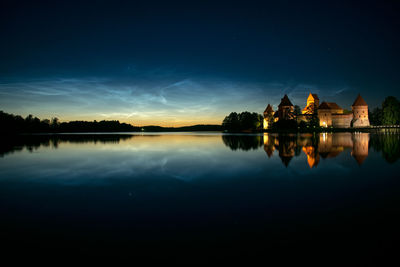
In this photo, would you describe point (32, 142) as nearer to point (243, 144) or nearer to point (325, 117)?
point (243, 144)

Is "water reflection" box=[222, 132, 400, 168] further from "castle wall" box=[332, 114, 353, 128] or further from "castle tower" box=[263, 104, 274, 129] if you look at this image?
"castle tower" box=[263, 104, 274, 129]

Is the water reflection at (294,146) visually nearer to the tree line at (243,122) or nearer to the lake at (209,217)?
the lake at (209,217)

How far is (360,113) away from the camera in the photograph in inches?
3666

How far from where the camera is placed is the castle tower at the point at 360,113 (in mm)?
92375

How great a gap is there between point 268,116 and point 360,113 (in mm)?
38370

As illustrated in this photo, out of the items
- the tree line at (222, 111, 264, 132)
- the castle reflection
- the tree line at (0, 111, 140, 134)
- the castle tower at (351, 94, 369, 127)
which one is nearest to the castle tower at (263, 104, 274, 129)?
the tree line at (222, 111, 264, 132)

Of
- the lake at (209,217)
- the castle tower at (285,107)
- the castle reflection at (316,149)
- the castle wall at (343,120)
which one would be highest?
the castle tower at (285,107)

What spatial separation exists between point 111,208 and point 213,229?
3080 millimetres

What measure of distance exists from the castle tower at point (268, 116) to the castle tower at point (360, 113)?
33479mm

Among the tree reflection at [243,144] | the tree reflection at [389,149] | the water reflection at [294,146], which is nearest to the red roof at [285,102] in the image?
the water reflection at [294,146]

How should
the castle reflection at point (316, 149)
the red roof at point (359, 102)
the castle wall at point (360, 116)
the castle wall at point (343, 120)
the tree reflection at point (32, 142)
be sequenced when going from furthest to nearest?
the red roof at point (359, 102) → the castle wall at point (343, 120) → the castle wall at point (360, 116) → the tree reflection at point (32, 142) → the castle reflection at point (316, 149)

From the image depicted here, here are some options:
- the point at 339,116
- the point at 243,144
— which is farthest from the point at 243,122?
the point at 243,144

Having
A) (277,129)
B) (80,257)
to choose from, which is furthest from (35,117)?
(80,257)

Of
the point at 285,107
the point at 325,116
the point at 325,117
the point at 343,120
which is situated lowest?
the point at 343,120
